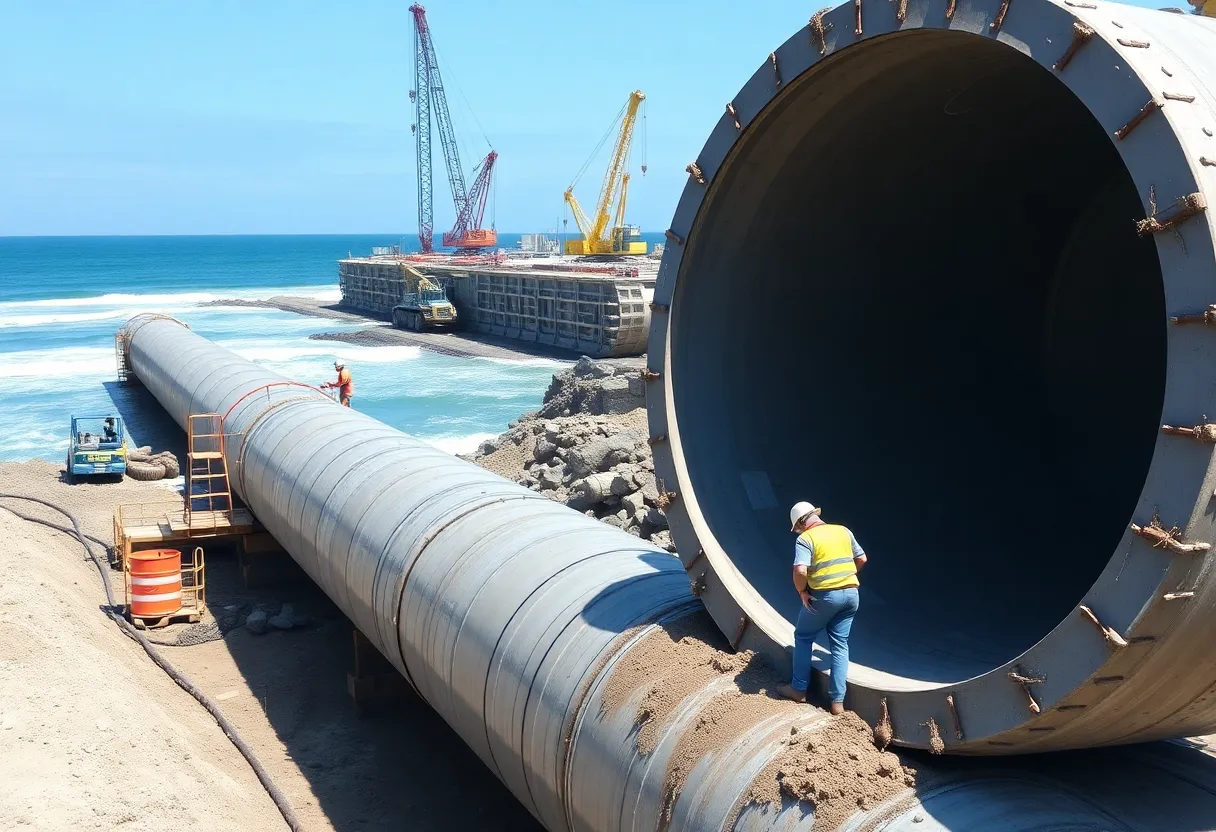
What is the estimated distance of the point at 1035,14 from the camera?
11.7ft

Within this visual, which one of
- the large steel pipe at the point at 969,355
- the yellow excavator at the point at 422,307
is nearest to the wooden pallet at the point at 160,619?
the large steel pipe at the point at 969,355

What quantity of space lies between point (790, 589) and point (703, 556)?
0.52 m

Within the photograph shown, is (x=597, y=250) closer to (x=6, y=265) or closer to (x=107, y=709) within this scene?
(x=107, y=709)

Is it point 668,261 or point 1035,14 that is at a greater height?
point 1035,14

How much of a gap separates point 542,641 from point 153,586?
8331mm

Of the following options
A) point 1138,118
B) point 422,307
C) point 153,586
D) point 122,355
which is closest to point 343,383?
point 153,586

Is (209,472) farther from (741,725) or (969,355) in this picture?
(741,725)

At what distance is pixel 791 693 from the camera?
470cm

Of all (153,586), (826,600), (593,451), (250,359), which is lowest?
(250,359)

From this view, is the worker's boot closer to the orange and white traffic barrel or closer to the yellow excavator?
the orange and white traffic barrel

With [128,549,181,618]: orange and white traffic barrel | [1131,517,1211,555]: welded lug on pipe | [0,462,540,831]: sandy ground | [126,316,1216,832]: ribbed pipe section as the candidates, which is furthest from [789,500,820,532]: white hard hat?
[128,549,181,618]: orange and white traffic barrel

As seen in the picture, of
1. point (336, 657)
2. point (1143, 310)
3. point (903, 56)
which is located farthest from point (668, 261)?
point (336, 657)

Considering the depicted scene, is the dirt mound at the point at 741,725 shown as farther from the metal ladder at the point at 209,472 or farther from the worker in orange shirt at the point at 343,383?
the worker in orange shirt at the point at 343,383

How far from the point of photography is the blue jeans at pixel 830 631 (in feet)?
14.9
